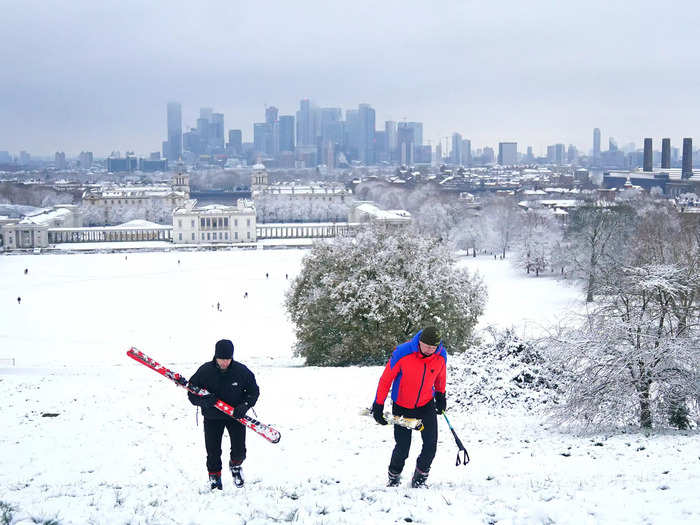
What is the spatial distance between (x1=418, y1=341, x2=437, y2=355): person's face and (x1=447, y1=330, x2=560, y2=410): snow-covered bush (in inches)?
205

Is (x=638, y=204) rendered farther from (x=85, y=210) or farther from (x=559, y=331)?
(x=85, y=210)

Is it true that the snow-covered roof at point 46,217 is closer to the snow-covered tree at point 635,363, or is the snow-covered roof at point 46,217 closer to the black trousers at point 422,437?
the snow-covered tree at point 635,363

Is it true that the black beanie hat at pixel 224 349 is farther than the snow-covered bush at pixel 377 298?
No

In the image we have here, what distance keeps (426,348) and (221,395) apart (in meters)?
2.00

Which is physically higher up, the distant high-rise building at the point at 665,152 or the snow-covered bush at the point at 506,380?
the distant high-rise building at the point at 665,152

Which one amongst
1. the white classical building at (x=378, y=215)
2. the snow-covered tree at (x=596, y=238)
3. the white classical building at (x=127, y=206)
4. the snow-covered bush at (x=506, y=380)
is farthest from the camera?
the white classical building at (x=127, y=206)

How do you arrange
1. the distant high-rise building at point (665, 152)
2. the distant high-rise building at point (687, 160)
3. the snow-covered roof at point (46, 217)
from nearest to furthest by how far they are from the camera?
the snow-covered roof at point (46, 217), the distant high-rise building at point (687, 160), the distant high-rise building at point (665, 152)

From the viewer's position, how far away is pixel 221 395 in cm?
702

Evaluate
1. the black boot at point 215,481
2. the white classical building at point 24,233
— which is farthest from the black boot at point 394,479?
the white classical building at point 24,233

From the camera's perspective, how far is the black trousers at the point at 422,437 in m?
7.06

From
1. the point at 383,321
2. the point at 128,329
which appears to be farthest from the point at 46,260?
the point at 383,321

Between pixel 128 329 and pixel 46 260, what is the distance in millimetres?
38423

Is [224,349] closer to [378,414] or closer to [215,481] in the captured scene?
[215,481]

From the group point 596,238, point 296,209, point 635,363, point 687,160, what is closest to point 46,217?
point 296,209
